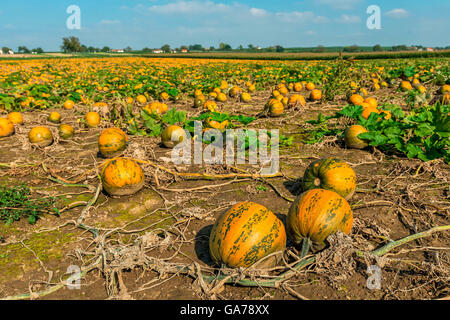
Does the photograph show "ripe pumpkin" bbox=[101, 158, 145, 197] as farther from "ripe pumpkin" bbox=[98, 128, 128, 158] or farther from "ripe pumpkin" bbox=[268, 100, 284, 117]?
"ripe pumpkin" bbox=[268, 100, 284, 117]

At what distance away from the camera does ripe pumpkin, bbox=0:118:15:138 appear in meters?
7.83

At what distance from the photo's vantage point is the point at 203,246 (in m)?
3.44

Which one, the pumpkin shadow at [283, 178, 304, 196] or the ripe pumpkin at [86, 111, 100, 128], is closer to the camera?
the pumpkin shadow at [283, 178, 304, 196]

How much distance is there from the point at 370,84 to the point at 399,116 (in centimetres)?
918

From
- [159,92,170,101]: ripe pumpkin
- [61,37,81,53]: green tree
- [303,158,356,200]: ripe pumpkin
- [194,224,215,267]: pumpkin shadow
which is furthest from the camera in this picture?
[61,37,81,53]: green tree

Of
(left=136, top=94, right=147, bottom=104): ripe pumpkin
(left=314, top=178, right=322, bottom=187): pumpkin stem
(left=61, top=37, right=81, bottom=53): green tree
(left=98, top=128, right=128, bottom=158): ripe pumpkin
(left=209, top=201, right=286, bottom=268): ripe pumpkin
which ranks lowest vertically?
(left=209, top=201, right=286, bottom=268): ripe pumpkin

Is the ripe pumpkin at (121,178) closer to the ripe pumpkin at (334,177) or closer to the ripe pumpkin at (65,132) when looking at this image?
the ripe pumpkin at (334,177)

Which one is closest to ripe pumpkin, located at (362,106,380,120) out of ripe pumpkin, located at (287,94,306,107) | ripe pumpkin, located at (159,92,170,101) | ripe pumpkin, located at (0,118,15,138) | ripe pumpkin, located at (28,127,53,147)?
ripe pumpkin, located at (287,94,306,107)

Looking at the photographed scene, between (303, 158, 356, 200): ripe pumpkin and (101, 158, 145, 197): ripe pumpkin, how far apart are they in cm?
273

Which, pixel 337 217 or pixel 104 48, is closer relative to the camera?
pixel 337 217

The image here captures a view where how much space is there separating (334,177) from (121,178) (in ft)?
10.3

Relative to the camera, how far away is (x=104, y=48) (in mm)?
119562
